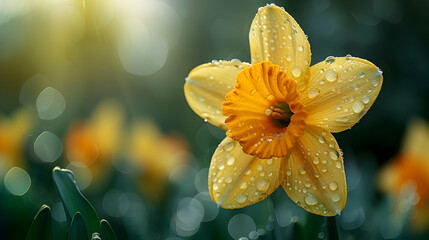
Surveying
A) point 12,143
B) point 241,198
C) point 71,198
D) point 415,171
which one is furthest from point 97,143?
point 415,171

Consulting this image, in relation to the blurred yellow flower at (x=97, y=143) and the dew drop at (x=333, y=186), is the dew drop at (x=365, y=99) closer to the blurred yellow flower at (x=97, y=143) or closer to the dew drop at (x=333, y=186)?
the dew drop at (x=333, y=186)

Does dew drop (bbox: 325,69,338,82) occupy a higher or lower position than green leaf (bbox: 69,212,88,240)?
higher

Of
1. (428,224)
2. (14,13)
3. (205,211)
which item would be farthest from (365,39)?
(14,13)

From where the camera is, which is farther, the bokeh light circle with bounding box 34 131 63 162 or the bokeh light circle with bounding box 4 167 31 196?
the bokeh light circle with bounding box 34 131 63 162

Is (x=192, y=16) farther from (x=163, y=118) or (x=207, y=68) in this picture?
(x=207, y=68)

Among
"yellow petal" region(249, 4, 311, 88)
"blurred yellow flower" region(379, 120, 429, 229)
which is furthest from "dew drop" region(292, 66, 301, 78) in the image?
"blurred yellow flower" region(379, 120, 429, 229)

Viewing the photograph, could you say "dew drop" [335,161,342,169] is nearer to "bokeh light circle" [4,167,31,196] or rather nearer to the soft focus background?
the soft focus background

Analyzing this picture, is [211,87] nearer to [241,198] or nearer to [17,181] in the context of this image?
[241,198]
